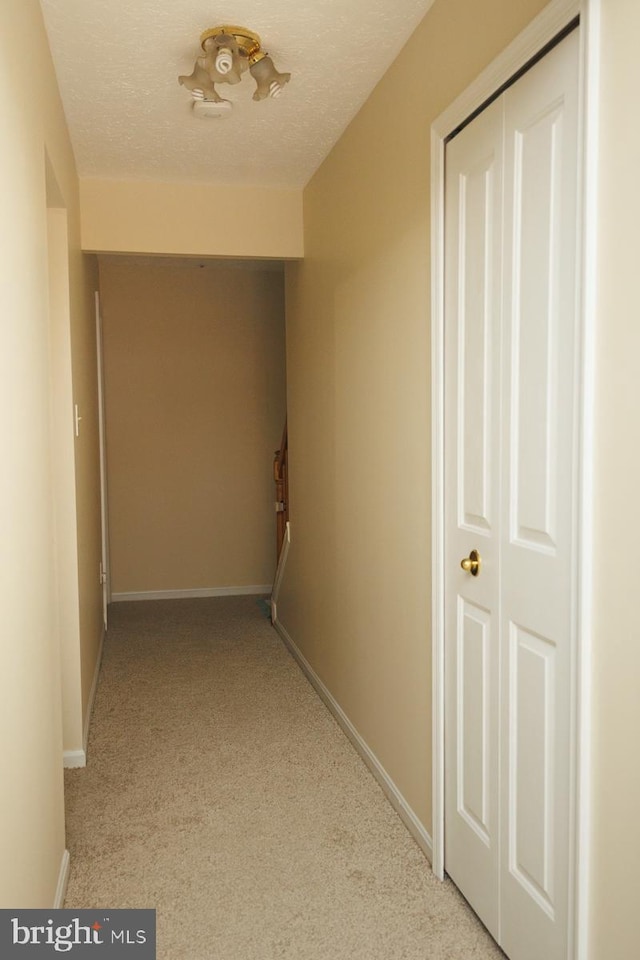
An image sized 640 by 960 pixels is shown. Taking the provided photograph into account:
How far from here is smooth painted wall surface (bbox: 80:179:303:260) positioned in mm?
3744

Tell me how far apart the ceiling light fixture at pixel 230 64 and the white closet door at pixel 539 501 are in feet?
3.15

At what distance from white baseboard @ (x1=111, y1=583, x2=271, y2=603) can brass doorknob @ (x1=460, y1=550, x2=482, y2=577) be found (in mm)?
4323

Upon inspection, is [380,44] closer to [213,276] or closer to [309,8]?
[309,8]

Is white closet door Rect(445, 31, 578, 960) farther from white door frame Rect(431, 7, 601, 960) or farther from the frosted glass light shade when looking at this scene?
the frosted glass light shade

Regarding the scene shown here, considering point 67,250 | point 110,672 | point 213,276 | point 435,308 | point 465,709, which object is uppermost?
point 213,276

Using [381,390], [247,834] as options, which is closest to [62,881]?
[247,834]

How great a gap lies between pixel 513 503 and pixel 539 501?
0.39 feet

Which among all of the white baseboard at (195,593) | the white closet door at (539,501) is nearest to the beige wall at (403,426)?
the white closet door at (539,501)

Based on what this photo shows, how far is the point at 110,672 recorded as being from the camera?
4.25m

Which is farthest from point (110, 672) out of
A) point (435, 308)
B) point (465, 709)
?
point (435, 308)

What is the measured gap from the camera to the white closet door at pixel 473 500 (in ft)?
6.31

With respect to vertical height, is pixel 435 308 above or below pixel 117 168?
below

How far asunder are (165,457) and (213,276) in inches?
57.7

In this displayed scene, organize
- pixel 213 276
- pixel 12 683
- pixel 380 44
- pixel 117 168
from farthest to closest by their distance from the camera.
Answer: pixel 213 276
pixel 117 168
pixel 380 44
pixel 12 683
